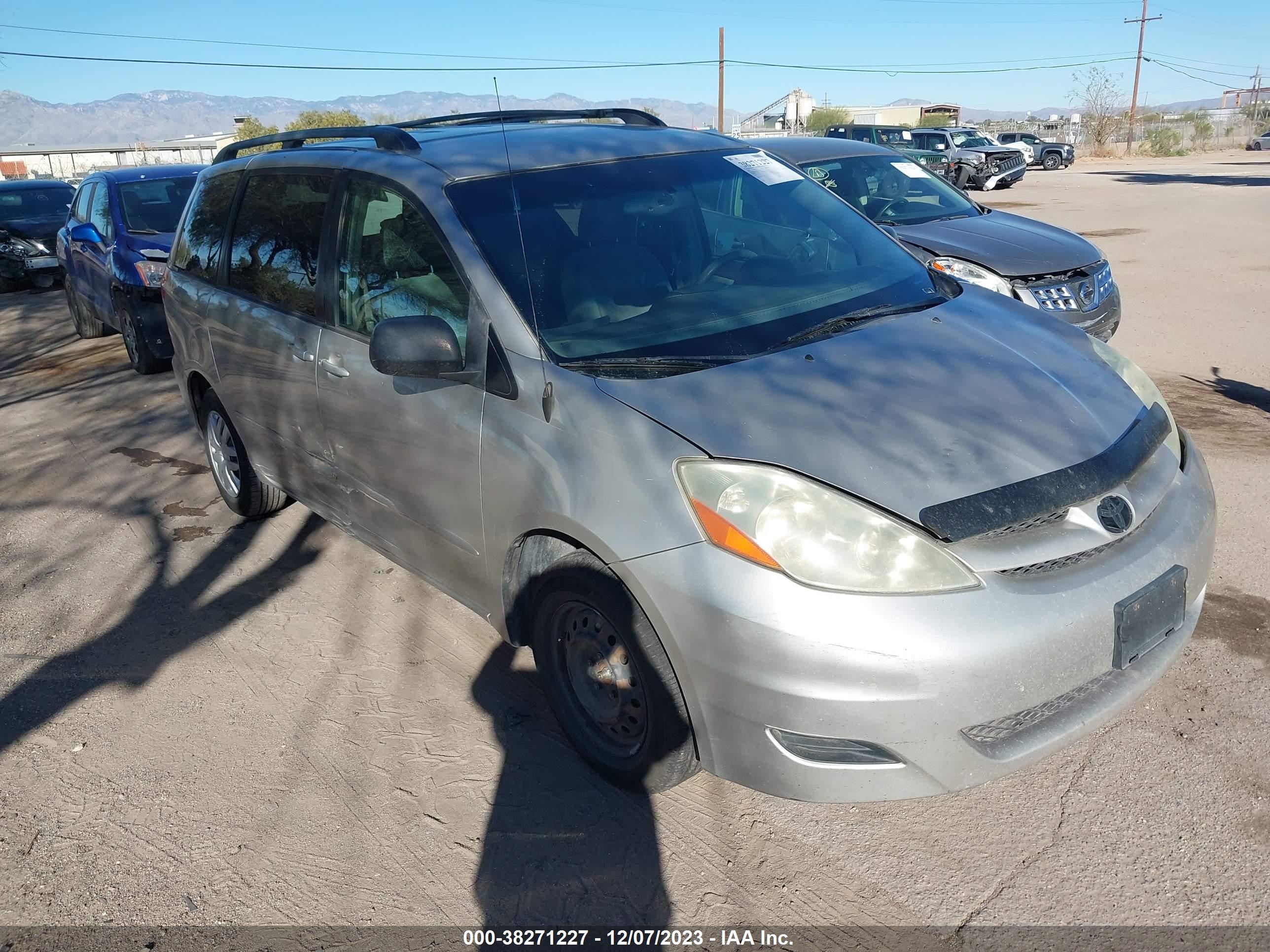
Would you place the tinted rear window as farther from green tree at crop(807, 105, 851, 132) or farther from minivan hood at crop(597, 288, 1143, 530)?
green tree at crop(807, 105, 851, 132)

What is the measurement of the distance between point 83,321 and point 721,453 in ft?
35.9

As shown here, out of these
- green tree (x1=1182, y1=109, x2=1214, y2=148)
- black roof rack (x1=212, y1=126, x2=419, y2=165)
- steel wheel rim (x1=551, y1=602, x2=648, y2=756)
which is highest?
black roof rack (x1=212, y1=126, x2=419, y2=165)

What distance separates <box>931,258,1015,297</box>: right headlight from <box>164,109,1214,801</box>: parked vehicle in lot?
288cm

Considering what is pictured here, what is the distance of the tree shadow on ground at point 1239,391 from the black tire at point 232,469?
611 centimetres

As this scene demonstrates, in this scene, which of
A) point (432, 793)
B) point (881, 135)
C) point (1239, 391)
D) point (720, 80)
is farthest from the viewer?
point (720, 80)

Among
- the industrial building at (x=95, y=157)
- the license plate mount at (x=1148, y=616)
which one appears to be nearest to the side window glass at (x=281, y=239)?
the license plate mount at (x=1148, y=616)

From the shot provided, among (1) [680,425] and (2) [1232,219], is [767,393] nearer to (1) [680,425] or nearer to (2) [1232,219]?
(1) [680,425]

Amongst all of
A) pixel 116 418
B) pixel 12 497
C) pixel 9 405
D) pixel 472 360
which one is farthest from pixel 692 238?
pixel 9 405

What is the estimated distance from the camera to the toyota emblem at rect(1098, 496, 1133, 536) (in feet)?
8.34

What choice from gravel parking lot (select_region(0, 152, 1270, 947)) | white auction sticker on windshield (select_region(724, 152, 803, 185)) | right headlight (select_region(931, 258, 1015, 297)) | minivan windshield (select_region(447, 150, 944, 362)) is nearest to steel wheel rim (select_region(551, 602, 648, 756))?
gravel parking lot (select_region(0, 152, 1270, 947))

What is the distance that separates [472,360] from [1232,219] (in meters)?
18.0

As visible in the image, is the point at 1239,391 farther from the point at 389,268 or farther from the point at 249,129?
the point at 249,129

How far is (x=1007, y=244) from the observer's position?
704 cm

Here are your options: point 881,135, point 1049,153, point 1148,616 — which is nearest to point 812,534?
point 1148,616
